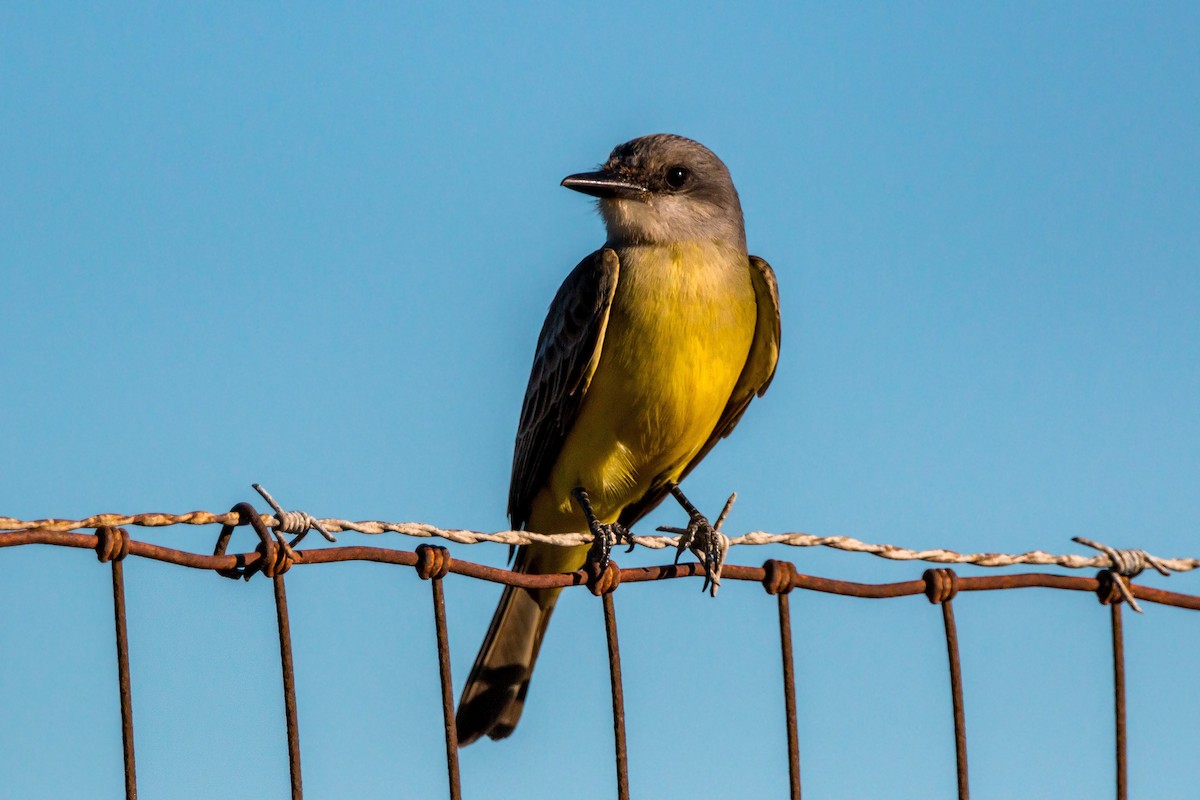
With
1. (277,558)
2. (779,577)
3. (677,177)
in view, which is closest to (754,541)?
(779,577)

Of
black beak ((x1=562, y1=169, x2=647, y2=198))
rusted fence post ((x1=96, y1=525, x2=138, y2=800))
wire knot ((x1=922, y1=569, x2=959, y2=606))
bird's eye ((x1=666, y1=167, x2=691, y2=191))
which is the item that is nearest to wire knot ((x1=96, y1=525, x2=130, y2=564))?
rusted fence post ((x1=96, y1=525, x2=138, y2=800))

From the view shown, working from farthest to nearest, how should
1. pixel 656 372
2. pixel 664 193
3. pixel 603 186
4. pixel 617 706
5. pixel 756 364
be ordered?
1. pixel 664 193
2. pixel 603 186
3. pixel 756 364
4. pixel 656 372
5. pixel 617 706

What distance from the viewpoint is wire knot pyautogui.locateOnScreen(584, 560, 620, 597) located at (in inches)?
150

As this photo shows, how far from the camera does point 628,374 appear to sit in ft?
18.6

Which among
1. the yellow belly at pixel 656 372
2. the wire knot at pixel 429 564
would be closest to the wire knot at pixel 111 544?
the wire knot at pixel 429 564

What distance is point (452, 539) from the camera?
3467mm

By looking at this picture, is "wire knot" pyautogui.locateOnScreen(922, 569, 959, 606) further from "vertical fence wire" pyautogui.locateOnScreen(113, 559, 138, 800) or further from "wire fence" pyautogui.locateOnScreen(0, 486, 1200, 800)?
A: "vertical fence wire" pyautogui.locateOnScreen(113, 559, 138, 800)

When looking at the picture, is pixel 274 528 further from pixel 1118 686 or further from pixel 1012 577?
pixel 1118 686

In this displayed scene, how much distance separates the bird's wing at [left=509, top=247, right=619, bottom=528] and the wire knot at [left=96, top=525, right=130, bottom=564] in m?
3.20

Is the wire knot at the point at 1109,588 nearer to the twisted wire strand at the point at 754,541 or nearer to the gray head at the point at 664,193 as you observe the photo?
the twisted wire strand at the point at 754,541

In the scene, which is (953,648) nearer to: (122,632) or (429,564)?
(429,564)

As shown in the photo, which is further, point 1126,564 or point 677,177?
point 677,177

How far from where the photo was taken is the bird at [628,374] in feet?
18.1

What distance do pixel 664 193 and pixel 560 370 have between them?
110 cm
